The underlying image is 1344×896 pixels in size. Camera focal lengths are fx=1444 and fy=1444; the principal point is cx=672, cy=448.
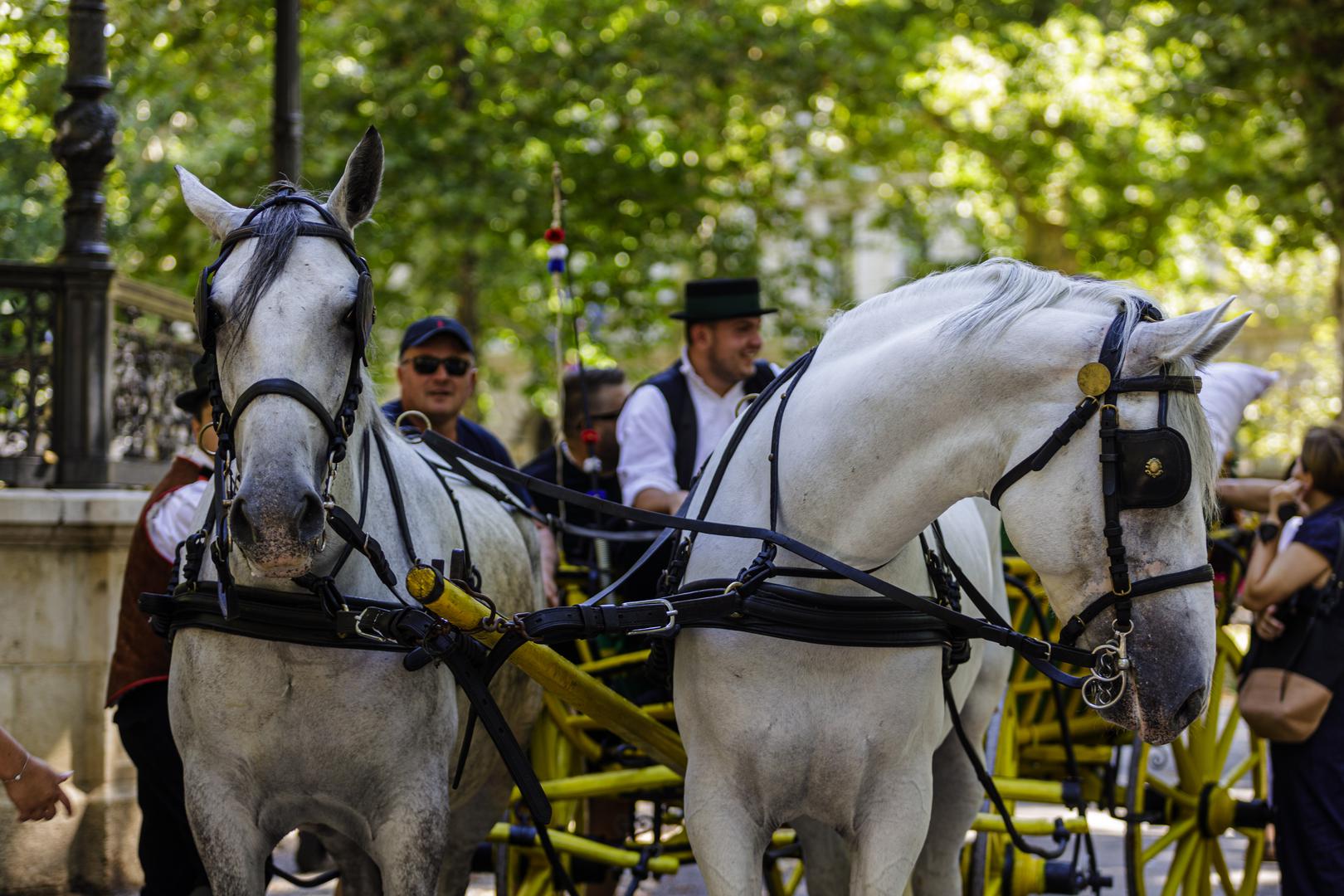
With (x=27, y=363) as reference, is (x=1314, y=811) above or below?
below

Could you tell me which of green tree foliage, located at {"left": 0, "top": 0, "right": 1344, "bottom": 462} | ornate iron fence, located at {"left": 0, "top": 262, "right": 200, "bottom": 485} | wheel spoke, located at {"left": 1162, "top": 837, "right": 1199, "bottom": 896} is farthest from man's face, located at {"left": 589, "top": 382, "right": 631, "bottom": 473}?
green tree foliage, located at {"left": 0, "top": 0, "right": 1344, "bottom": 462}

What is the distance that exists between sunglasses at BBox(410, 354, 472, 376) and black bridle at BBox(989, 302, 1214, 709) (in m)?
2.88

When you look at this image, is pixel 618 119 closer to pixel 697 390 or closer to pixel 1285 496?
pixel 697 390

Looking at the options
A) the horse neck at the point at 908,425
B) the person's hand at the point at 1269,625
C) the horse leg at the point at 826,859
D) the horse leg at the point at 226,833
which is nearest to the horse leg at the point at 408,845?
the horse leg at the point at 226,833

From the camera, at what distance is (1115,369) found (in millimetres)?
2988

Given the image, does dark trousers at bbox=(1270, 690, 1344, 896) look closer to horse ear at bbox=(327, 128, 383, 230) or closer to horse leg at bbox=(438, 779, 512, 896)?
horse leg at bbox=(438, 779, 512, 896)

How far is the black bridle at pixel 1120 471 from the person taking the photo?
2.91 metres

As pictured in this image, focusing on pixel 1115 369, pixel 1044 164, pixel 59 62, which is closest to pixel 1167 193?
pixel 1044 164

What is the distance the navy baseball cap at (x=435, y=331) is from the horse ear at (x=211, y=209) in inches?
75.9

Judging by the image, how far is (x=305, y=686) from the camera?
333 centimetres

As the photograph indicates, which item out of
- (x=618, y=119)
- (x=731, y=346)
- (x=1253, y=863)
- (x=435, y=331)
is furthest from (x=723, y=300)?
(x=618, y=119)

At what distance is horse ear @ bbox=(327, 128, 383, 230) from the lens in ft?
11.1

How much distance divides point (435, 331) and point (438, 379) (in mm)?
193

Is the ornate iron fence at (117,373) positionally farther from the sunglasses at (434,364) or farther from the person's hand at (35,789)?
the person's hand at (35,789)
